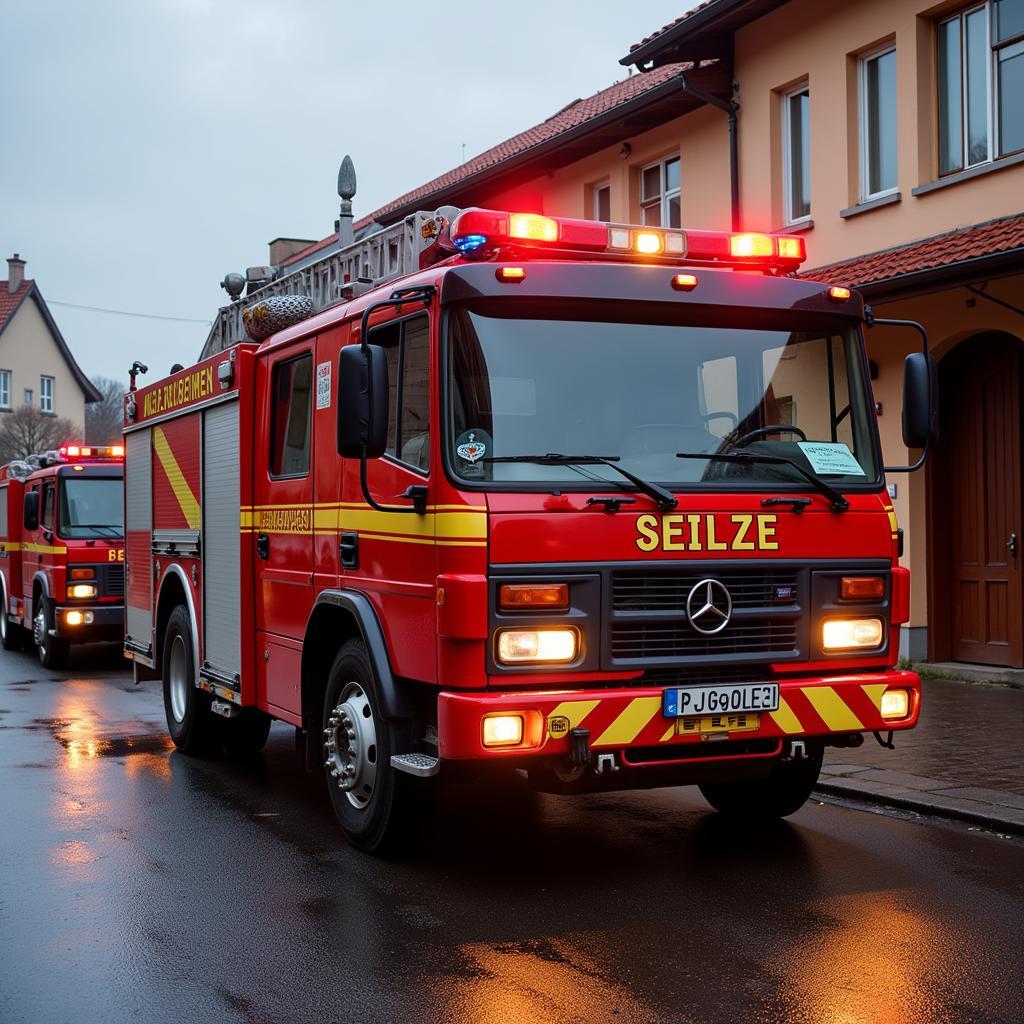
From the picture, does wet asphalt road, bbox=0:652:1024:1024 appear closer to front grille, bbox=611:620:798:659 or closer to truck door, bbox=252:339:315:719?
truck door, bbox=252:339:315:719

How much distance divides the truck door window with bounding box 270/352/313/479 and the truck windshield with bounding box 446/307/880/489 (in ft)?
5.55

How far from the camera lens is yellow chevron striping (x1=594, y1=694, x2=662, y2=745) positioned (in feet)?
18.4

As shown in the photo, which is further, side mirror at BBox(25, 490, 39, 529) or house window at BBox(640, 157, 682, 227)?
house window at BBox(640, 157, 682, 227)

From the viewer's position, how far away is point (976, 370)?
13.3m

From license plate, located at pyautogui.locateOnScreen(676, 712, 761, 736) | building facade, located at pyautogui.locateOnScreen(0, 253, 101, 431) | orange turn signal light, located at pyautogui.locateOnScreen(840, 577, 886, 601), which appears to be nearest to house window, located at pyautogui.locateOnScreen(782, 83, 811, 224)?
orange turn signal light, located at pyautogui.locateOnScreen(840, 577, 886, 601)

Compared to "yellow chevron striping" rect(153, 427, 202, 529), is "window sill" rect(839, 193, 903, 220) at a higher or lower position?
higher

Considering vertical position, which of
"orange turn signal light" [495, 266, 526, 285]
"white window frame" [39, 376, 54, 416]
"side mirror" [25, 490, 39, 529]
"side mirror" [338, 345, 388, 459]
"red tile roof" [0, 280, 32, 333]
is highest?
"red tile roof" [0, 280, 32, 333]

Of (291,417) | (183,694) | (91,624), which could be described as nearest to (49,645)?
(91,624)

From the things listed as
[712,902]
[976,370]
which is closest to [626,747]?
[712,902]

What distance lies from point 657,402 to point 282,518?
2.43 m

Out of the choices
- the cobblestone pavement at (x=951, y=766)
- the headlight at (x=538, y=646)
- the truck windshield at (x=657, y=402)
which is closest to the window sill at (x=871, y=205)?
the cobblestone pavement at (x=951, y=766)

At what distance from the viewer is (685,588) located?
19.0 feet

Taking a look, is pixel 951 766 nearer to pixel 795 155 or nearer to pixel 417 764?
pixel 417 764

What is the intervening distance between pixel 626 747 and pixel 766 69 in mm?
12509
